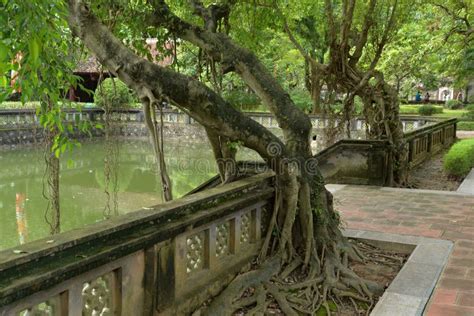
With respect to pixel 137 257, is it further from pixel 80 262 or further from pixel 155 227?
pixel 80 262

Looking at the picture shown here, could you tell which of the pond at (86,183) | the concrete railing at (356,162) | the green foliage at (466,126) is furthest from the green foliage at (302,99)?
the concrete railing at (356,162)

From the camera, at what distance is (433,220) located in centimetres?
721

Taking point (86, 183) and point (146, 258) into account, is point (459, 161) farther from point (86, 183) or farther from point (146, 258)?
point (86, 183)

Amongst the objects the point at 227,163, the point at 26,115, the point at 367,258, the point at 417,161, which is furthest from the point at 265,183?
the point at 26,115

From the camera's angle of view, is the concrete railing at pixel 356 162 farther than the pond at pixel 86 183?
No

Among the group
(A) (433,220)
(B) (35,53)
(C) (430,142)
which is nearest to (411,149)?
(C) (430,142)

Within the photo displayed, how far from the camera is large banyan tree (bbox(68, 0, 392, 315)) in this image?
169 inches

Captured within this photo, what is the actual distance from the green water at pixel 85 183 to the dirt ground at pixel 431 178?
254 inches

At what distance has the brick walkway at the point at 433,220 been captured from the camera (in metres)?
4.47

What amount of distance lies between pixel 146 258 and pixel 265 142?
6.06 ft

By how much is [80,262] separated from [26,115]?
73.8 feet

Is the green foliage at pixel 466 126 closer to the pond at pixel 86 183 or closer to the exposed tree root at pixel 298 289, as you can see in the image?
the pond at pixel 86 183

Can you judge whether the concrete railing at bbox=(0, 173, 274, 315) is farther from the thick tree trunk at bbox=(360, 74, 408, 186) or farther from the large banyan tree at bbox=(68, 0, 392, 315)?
the thick tree trunk at bbox=(360, 74, 408, 186)

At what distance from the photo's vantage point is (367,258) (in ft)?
18.5
